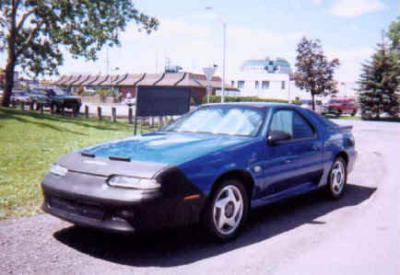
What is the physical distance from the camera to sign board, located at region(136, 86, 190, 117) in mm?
11148

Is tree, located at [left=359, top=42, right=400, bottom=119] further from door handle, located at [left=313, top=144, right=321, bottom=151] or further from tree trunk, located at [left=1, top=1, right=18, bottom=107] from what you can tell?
door handle, located at [left=313, top=144, right=321, bottom=151]

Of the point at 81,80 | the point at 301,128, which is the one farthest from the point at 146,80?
the point at 301,128

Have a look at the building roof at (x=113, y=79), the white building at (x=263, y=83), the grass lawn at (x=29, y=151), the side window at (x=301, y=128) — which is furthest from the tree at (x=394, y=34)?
the side window at (x=301, y=128)

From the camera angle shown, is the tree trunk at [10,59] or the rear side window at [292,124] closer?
the rear side window at [292,124]

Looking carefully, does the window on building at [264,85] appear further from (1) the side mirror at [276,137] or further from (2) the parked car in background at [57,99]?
(1) the side mirror at [276,137]

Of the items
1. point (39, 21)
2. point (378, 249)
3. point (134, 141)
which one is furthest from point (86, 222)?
point (39, 21)

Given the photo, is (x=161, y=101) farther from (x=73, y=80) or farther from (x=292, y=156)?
(x=73, y=80)

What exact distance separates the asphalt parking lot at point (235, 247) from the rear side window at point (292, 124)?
1.07 metres

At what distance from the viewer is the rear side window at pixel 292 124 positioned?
545cm

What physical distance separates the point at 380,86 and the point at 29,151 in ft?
106

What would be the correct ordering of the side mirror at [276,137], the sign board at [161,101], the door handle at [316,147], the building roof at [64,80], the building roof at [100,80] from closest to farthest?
the side mirror at [276,137]
the door handle at [316,147]
the sign board at [161,101]
the building roof at [100,80]
the building roof at [64,80]

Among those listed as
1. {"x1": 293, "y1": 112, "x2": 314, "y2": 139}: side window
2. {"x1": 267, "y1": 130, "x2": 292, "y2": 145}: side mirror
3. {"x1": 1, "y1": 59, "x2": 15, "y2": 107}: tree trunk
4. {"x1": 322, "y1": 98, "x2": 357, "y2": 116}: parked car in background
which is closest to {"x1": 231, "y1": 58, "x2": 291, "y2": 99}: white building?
{"x1": 322, "y1": 98, "x2": 357, "y2": 116}: parked car in background

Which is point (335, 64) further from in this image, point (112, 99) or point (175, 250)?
point (175, 250)

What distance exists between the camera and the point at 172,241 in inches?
177
